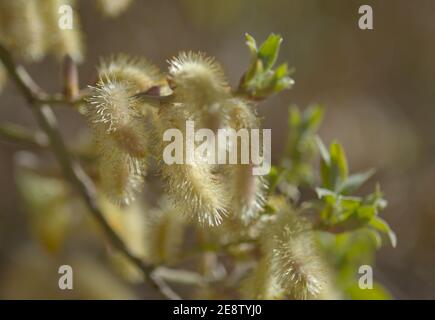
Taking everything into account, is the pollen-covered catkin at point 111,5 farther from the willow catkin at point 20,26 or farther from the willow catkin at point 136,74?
the willow catkin at point 136,74

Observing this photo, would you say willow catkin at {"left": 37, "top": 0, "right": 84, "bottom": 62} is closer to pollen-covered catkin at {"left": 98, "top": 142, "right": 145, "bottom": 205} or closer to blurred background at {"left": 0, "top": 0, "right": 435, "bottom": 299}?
pollen-covered catkin at {"left": 98, "top": 142, "right": 145, "bottom": 205}

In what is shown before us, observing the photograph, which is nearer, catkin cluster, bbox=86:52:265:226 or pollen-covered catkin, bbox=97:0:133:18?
catkin cluster, bbox=86:52:265:226

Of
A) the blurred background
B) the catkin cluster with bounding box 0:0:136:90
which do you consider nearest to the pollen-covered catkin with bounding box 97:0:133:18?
the catkin cluster with bounding box 0:0:136:90

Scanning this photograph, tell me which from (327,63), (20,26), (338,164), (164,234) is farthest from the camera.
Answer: (327,63)

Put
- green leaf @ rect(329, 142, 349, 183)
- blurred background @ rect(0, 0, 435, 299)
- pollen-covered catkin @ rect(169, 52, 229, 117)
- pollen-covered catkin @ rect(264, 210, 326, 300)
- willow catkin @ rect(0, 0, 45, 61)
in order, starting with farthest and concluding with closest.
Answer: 1. blurred background @ rect(0, 0, 435, 299)
2. willow catkin @ rect(0, 0, 45, 61)
3. green leaf @ rect(329, 142, 349, 183)
4. pollen-covered catkin @ rect(264, 210, 326, 300)
5. pollen-covered catkin @ rect(169, 52, 229, 117)

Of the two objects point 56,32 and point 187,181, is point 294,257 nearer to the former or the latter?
point 187,181

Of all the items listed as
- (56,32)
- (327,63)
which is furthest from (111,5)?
(327,63)
